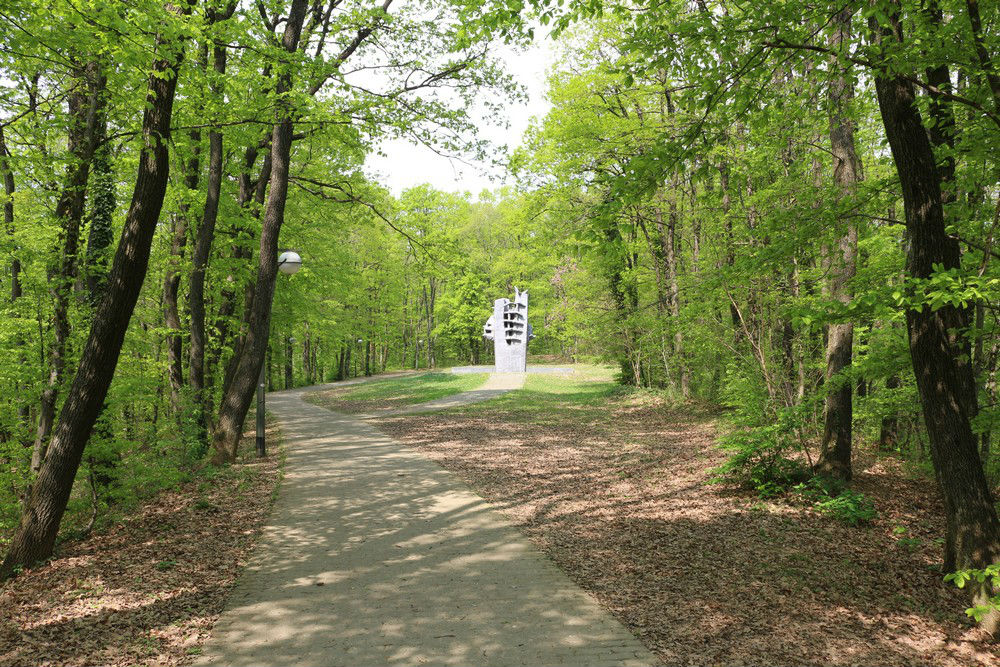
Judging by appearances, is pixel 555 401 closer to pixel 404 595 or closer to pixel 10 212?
pixel 10 212

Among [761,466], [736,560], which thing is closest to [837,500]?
[761,466]

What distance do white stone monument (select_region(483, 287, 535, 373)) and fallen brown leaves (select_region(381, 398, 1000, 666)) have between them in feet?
72.6

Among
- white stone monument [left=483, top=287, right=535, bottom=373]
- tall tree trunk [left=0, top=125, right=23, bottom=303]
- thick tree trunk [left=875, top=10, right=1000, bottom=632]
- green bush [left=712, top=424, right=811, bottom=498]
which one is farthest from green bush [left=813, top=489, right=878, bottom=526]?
white stone monument [left=483, top=287, right=535, bottom=373]

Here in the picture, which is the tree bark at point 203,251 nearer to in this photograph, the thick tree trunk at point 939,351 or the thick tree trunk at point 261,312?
the thick tree trunk at point 261,312

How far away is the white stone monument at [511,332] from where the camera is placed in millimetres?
31828

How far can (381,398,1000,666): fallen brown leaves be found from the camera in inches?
149

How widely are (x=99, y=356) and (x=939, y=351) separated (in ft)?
23.9

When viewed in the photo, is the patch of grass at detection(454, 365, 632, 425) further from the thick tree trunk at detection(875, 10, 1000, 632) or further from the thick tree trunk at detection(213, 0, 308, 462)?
the thick tree trunk at detection(875, 10, 1000, 632)

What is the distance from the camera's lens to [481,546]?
18.3 feet

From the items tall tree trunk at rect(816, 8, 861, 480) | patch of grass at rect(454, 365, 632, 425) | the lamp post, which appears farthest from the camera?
patch of grass at rect(454, 365, 632, 425)

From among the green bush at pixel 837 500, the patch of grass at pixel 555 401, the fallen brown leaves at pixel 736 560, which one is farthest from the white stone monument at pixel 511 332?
the green bush at pixel 837 500

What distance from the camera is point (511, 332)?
1264 inches

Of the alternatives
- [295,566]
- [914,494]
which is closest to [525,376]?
[914,494]

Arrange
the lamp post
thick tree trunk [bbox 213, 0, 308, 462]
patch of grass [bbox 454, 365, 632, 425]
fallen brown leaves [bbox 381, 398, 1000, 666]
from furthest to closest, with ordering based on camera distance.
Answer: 1. patch of grass [bbox 454, 365, 632, 425]
2. the lamp post
3. thick tree trunk [bbox 213, 0, 308, 462]
4. fallen brown leaves [bbox 381, 398, 1000, 666]
